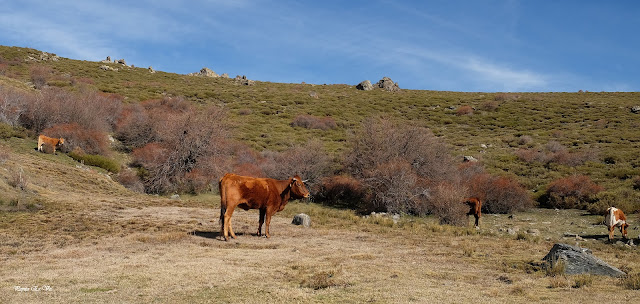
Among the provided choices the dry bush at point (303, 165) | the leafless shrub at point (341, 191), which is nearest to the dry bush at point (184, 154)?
the dry bush at point (303, 165)

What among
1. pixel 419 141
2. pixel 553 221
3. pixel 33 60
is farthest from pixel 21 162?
pixel 33 60

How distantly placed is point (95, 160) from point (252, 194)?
16.8 metres

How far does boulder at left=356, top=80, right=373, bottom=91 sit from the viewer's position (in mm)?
79113

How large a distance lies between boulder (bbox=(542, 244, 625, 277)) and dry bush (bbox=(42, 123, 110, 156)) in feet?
83.2

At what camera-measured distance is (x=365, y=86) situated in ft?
261

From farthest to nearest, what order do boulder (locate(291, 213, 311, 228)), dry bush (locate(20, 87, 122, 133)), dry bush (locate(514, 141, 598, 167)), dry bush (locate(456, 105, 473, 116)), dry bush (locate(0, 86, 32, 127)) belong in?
dry bush (locate(456, 105, 473, 116)) < dry bush (locate(514, 141, 598, 167)) < dry bush (locate(20, 87, 122, 133)) < dry bush (locate(0, 86, 32, 127)) < boulder (locate(291, 213, 311, 228))

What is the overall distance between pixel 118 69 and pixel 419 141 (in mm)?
61164

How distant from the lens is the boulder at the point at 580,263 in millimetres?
9102

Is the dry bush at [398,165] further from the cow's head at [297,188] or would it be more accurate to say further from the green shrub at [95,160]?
the green shrub at [95,160]

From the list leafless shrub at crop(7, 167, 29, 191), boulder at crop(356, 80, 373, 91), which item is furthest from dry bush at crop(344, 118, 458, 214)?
boulder at crop(356, 80, 373, 91)

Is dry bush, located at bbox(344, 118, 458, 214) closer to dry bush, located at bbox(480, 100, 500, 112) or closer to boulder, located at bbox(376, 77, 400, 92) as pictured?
dry bush, located at bbox(480, 100, 500, 112)

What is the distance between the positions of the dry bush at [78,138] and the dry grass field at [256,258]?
316 inches

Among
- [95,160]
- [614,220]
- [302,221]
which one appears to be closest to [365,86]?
[95,160]

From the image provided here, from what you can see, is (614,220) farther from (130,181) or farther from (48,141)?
(48,141)
